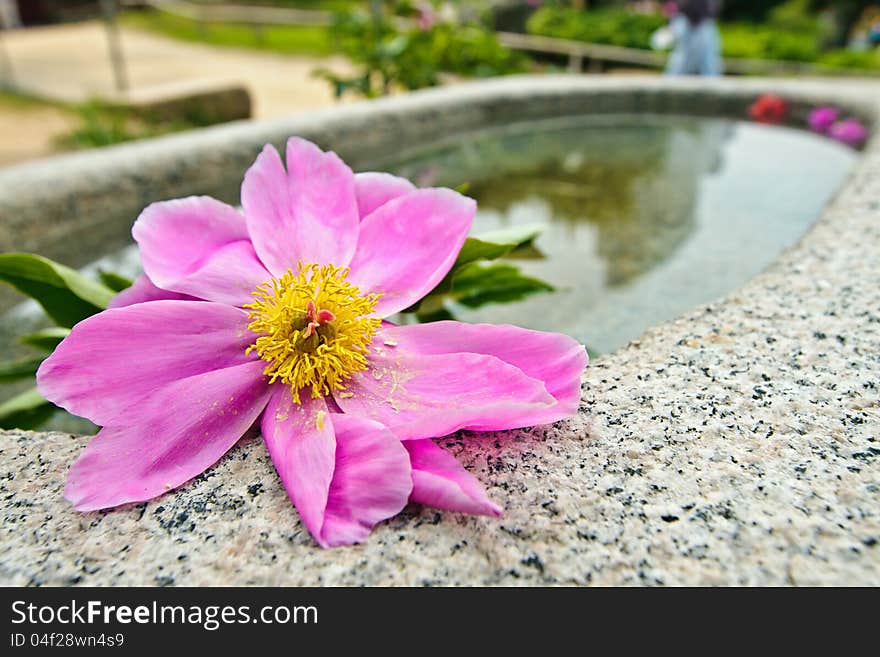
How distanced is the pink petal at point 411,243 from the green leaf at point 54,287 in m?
0.32

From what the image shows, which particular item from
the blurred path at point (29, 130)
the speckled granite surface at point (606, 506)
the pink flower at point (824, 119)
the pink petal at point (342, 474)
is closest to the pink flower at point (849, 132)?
the pink flower at point (824, 119)

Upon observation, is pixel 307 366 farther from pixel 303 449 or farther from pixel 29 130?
pixel 29 130

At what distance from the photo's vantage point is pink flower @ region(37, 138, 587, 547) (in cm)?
60

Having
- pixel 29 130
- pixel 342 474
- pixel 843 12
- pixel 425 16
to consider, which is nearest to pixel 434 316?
pixel 342 474

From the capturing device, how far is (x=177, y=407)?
64 centimetres

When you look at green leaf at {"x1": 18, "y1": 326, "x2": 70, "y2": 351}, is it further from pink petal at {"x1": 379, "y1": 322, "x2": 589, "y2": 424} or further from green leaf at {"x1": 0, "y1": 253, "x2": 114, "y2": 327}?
pink petal at {"x1": 379, "y1": 322, "x2": 589, "y2": 424}

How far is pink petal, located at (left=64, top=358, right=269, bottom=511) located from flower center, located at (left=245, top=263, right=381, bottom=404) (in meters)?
0.03

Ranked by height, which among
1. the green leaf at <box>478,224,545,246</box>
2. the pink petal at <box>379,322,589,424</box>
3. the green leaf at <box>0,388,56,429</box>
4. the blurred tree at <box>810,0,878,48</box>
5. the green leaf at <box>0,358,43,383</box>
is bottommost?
the blurred tree at <box>810,0,878,48</box>

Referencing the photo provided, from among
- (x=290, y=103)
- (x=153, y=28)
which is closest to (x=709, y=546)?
(x=290, y=103)

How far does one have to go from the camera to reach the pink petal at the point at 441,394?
0.61 m

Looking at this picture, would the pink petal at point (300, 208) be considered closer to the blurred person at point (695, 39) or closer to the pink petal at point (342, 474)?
the pink petal at point (342, 474)

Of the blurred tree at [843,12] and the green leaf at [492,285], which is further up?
the green leaf at [492,285]

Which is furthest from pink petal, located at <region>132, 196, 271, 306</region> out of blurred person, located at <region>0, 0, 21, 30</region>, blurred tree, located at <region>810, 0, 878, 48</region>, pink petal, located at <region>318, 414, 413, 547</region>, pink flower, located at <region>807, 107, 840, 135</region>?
blurred person, located at <region>0, 0, 21, 30</region>
